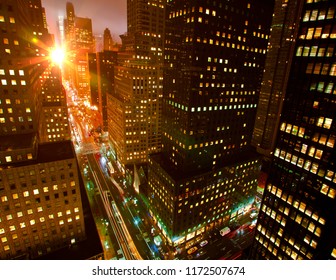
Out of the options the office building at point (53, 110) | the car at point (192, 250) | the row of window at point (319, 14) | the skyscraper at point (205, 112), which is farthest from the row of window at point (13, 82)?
the car at point (192, 250)

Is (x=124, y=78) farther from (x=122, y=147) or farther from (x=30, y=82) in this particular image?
(x=30, y=82)

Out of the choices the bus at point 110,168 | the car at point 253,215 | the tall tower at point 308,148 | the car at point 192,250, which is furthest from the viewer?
the bus at point 110,168

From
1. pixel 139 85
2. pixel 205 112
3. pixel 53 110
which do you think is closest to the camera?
pixel 205 112

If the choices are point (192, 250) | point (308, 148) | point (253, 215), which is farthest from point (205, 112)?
point (253, 215)

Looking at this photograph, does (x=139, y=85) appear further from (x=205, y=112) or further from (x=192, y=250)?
(x=192, y=250)

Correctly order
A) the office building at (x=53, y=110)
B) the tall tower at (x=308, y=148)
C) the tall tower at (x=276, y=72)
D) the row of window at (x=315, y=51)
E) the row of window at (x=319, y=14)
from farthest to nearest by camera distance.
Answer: the tall tower at (x=276, y=72)
the office building at (x=53, y=110)
the tall tower at (x=308, y=148)
the row of window at (x=315, y=51)
the row of window at (x=319, y=14)

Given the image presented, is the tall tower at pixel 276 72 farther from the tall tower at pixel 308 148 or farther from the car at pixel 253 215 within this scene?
the tall tower at pixel 308 148
